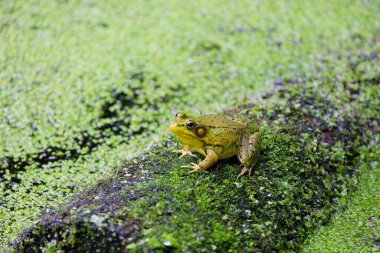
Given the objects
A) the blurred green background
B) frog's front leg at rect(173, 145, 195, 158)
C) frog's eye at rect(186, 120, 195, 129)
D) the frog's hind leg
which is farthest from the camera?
the blurred green background

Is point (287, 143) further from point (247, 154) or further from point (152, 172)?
point (152, 172)

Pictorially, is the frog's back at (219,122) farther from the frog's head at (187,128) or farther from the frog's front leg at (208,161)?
the frog's front leg at (208,161)

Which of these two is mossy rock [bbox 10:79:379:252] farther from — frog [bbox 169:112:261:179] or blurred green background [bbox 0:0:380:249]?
blurred green background [bbox 0:0:380:249]

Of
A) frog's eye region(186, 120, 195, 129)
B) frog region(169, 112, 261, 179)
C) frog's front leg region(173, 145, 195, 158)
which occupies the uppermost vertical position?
frog's eye region(186, 120, 195, 129)

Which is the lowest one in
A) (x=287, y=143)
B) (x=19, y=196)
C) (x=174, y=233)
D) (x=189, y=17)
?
(x=19, y=196)

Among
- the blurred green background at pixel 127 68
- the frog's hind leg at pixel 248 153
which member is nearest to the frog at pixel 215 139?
the frog's hind leg at pixel 248 153

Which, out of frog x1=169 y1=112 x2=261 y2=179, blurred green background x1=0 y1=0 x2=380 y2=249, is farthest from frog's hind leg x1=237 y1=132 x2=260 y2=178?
blurred green background x1=0 y1=0 x2=380 y2=249

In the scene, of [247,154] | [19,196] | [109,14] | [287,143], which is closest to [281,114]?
[287,143]
